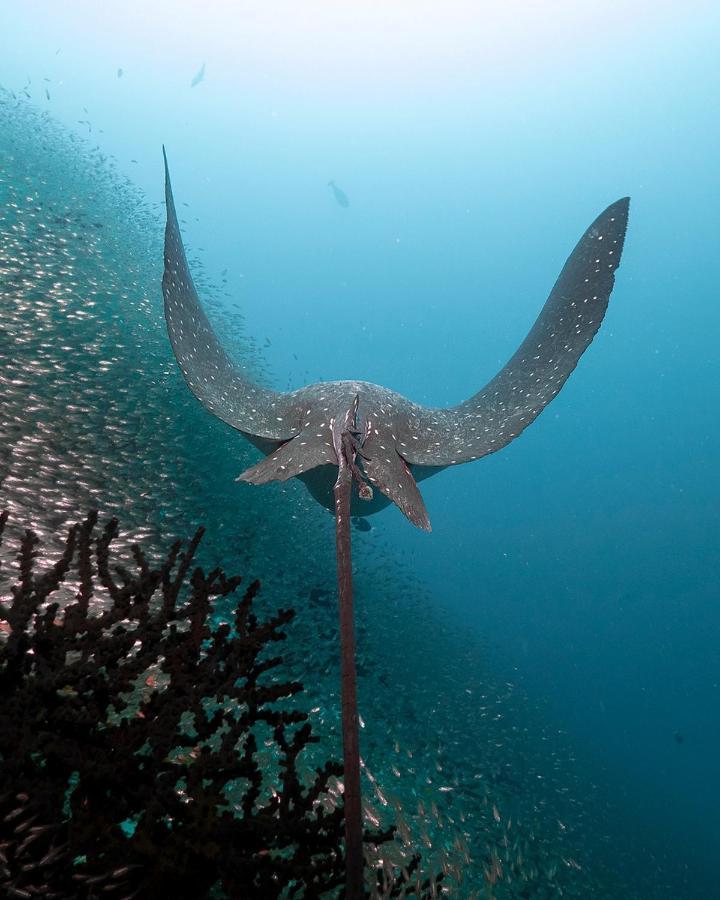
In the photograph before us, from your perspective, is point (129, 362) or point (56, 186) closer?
point (129, 362)

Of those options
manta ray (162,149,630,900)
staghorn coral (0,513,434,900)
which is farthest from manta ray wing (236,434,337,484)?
staghorn coral (0,513,434,900)

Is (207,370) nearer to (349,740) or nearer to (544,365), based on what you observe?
Answer: (544,365)

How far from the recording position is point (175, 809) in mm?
1696

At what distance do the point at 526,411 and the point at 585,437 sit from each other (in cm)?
3763

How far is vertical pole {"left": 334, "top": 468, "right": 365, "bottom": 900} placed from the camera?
150 cm

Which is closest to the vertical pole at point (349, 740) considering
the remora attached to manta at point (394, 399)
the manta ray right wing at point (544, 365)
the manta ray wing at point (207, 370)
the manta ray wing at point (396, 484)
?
the manta ray wing at point (396, 484)

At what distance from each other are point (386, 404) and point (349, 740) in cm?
335

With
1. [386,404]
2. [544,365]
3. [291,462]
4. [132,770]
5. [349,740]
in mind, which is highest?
[544,365]

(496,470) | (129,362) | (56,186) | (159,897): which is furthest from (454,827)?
(496,470)

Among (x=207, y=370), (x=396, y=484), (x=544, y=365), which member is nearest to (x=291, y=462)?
(x=396, y=484)

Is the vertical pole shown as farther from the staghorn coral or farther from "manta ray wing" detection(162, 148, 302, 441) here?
"manta ray wing" detection(162, 148, 302, 441)

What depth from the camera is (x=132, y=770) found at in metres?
1.77

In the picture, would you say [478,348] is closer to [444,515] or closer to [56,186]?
[444,515]

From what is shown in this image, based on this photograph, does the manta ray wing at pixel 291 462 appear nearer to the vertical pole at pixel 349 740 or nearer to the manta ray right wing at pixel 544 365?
the manta ray right wing at pixel 544 365
